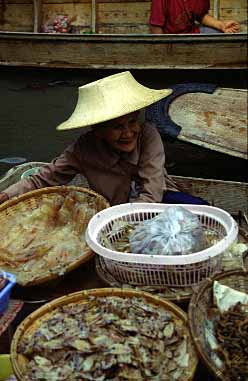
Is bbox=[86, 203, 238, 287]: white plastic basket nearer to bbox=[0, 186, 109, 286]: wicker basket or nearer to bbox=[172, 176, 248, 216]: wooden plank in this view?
bbox=[0, 186, 109, 286]: wicker basket

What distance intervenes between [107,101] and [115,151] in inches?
12.9

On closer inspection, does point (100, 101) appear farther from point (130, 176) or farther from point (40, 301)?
point (40, 301)

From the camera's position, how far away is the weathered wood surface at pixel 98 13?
965 centimetres

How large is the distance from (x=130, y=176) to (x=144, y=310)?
1.21 meters

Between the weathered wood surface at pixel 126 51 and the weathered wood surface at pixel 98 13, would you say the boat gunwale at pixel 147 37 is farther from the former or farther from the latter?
the weathered wood surface at pixel 98 13

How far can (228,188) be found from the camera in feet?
13.4

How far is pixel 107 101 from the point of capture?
2.94 meters

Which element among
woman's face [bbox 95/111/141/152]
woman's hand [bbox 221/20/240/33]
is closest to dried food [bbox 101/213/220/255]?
woman's face [bbox 95/111/141/152]

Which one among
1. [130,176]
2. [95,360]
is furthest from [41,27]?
[95,360]

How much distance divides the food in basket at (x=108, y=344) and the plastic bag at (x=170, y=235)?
10.0 inches

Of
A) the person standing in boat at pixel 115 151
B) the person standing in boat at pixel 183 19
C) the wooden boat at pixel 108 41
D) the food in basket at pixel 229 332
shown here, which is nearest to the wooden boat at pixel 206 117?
the person standing in boat at pixel 115 151

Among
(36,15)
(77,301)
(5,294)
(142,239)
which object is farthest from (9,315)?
(36,15)

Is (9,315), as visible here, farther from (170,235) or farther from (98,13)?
(98,13)

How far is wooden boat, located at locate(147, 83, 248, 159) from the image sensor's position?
183 inches
